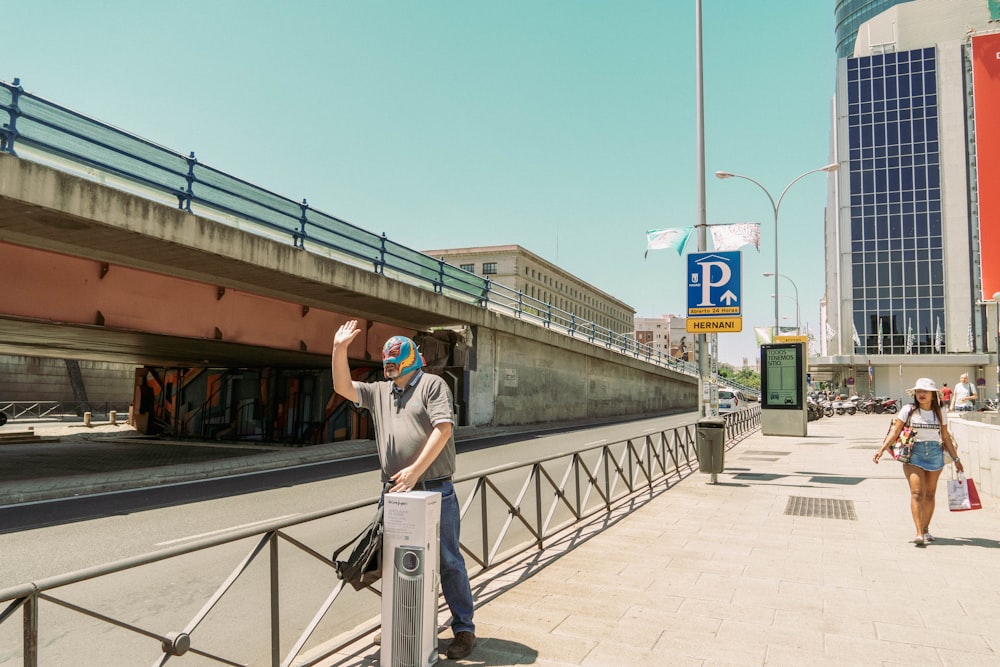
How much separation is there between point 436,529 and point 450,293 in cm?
1734

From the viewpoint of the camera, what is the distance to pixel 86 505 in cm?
952

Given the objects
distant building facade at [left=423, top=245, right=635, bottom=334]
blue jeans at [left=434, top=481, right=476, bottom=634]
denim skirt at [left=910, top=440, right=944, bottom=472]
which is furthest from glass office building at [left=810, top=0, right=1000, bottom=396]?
blue jeans at [left=434, top=481, right=476, bottom=634]

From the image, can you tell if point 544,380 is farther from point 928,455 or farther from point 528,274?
point 528,274

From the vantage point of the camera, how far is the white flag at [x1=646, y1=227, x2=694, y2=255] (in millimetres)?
12633

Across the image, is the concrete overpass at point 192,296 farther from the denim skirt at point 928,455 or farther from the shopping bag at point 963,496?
the shopping bag at point 963,496

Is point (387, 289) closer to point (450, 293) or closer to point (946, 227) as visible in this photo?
point (450, 293)

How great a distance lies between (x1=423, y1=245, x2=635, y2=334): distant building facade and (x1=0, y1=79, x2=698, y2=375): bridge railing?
211ft

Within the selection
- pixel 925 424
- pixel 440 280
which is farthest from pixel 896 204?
pixel 925 424

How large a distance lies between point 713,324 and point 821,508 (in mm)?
3666

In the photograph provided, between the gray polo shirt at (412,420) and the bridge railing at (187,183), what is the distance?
8946 mm

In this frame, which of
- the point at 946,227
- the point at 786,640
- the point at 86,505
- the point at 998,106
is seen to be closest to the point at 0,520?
the point at 86,505

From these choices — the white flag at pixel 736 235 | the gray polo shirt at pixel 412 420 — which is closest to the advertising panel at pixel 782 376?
the white flag at pixel 736 235

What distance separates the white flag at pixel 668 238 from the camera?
12.6 meters

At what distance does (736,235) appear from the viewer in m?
12.7
